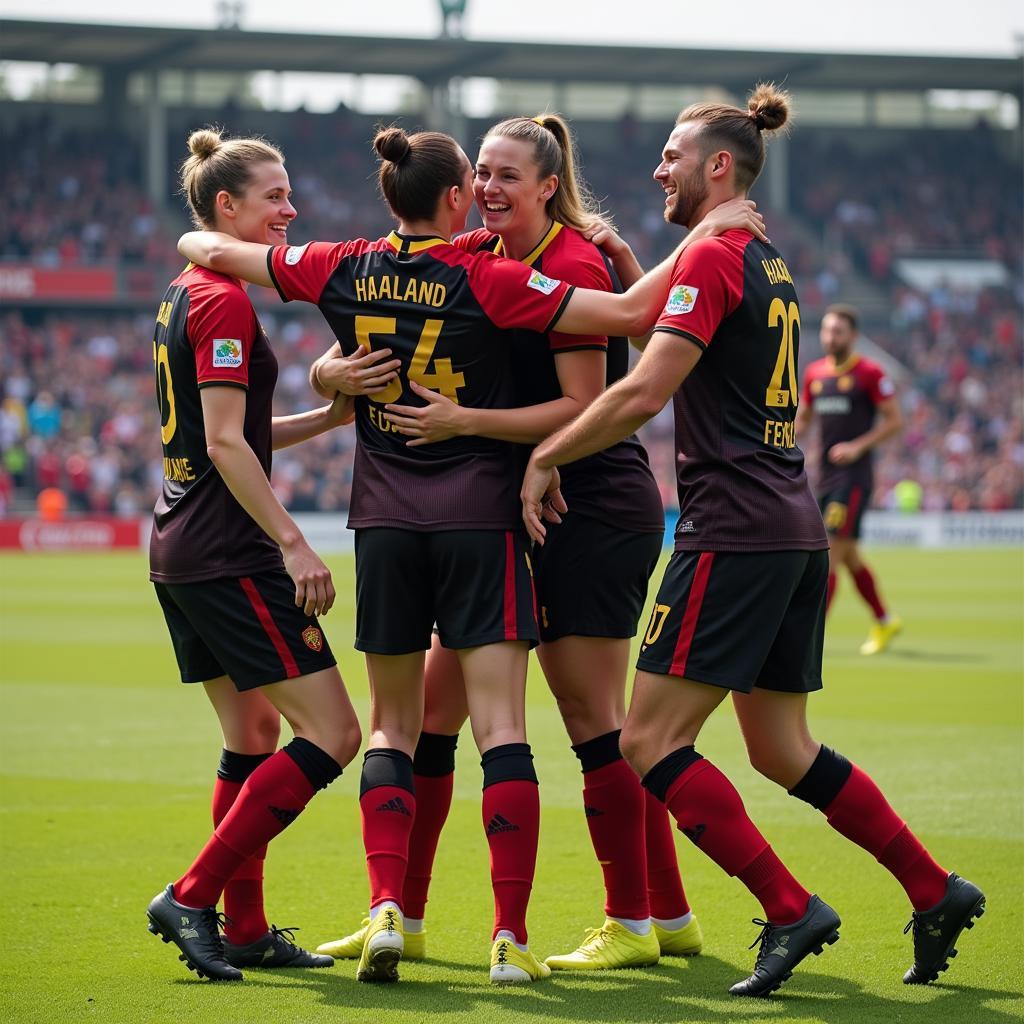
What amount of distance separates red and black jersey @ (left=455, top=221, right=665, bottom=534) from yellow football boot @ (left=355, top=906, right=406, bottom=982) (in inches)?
53.9

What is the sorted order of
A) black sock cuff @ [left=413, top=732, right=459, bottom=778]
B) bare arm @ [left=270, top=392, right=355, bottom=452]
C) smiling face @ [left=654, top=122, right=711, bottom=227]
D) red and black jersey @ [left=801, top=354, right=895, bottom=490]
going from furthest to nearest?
red and black jersey @ [left=801, top=354, right=895, bottom=490]
bare arm @ [left=270, top=392, right=355, bottom=452]
black sock cuff @ [left=413, top=732, right=459, bottom=778]
smiling face @ [left=654, top=122, right=711, bottom=227]

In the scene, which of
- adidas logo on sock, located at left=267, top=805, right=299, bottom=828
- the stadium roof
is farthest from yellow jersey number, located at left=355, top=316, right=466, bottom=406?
the stadium roof

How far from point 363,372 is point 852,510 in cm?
970

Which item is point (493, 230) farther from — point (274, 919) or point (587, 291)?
point (274, 919)

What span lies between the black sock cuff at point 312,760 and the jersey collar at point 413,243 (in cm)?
146

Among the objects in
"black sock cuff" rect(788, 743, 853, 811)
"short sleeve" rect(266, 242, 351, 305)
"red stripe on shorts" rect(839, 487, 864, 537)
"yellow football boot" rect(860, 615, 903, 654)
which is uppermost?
"short sleeve" rect(266, 242, 351, 305)

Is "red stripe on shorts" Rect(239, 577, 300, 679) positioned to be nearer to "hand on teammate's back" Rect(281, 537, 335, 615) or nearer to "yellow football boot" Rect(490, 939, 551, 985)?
"hand on teammate's back" Rect(281, 537, 335, 615)

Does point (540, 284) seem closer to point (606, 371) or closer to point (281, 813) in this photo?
point (606, 371)

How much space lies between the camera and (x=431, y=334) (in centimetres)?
468

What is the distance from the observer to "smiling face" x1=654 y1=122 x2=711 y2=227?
468cm

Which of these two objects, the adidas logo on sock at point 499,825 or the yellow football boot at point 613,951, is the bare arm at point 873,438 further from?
the adidas logo on sock at point 499,825

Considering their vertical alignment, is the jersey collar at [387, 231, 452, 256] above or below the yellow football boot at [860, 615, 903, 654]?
above

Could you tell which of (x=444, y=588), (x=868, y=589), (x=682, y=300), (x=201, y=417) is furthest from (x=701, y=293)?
(x=868, y=589)

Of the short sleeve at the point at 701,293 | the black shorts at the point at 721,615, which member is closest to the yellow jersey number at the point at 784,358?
the short sleeve at the point at 701,293
